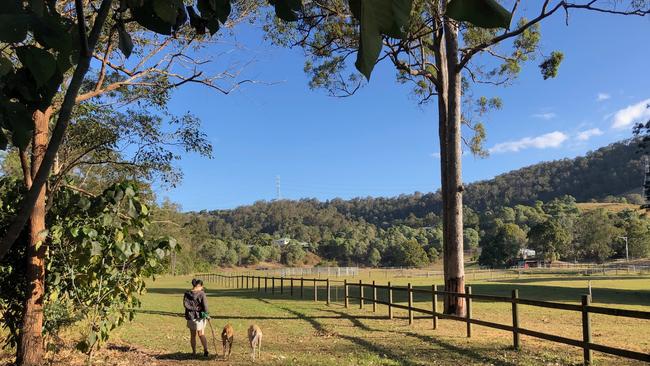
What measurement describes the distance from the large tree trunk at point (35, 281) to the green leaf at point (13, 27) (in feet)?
22.9

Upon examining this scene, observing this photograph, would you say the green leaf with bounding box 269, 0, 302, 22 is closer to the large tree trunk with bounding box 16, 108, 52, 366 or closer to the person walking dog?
the large tree trunk with bounding box 16, 108, 52, 366

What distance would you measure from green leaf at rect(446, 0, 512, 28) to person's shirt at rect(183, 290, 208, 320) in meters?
9.53

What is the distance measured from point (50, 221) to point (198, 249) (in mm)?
90629

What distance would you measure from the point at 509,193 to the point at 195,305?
605 feet

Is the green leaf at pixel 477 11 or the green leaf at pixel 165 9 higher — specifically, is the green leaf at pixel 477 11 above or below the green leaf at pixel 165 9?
below

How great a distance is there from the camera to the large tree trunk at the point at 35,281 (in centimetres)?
730

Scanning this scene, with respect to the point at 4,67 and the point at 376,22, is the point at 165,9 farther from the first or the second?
the point at 376,22

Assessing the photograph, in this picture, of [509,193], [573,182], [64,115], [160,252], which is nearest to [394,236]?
[509,193]

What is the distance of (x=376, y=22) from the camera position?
2.60 ft

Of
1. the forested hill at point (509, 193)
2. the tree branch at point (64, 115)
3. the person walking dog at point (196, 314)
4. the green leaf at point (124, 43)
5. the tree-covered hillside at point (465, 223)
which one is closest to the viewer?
the tree branch at point (64, 115)

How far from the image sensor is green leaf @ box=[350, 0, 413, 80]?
0.79 metres

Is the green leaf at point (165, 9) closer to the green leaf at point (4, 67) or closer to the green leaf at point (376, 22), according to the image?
the green leaf at point (4, 67)

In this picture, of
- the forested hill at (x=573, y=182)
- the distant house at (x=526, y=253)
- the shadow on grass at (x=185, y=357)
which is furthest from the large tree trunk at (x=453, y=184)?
the forested hill at (x=573, y=182)

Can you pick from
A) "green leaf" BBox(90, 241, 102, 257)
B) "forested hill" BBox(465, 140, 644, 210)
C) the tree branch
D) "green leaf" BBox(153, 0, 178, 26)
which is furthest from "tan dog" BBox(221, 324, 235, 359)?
"forested hill" BBox(465, 140, 644, 210)
